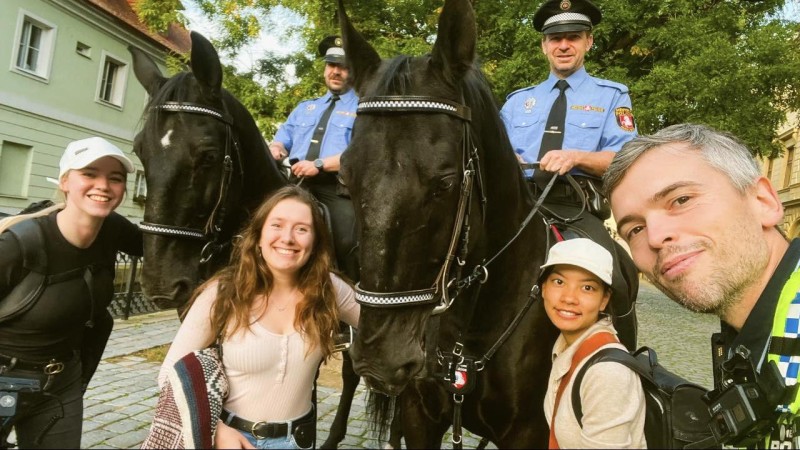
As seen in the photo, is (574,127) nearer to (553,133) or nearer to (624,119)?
(553,133)

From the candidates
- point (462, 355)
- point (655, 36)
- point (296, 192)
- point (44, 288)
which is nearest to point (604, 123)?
point (462, 355)

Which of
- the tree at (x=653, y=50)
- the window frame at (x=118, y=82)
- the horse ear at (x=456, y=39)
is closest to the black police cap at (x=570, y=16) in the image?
the horse ear at (x=456, y=39)

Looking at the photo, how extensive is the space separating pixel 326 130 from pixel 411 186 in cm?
280

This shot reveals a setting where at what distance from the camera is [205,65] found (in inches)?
135

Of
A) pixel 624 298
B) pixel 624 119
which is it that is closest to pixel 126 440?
pixel 624 298

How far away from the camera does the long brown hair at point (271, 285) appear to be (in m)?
2.45

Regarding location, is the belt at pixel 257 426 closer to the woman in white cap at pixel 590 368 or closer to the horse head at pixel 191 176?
the horse head at pixel 191 176

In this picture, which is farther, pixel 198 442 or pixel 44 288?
pixel 44 288

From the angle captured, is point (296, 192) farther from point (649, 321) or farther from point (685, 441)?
point (649, 321)

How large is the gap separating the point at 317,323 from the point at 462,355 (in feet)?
2.34

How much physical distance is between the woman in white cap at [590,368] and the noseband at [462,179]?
1.25 feet

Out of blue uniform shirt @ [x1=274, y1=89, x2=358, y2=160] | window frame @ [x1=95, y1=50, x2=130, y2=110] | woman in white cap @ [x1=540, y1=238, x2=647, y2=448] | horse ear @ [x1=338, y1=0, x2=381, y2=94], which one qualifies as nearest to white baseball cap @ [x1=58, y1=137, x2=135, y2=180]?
horse ear @ [x1=338, y1=0, x2=381, y2=94]

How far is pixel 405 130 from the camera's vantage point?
6.79 ft

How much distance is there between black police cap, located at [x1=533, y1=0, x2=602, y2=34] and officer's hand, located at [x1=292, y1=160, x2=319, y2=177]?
189 cm
